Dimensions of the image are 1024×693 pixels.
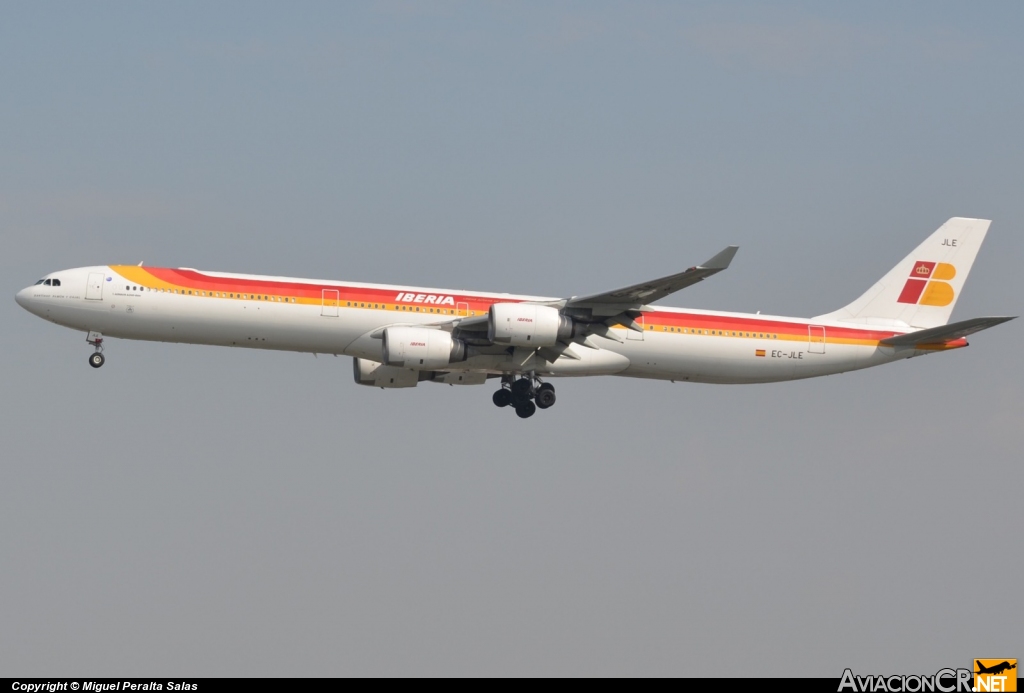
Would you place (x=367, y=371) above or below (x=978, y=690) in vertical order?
above

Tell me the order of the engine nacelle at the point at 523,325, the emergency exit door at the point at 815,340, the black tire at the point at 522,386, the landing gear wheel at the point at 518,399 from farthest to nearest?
the emergency exit door at the point at 815,340
the landing gear wheel at the point at 518,399
the black tire at the point at 522,386
the engine nacelle at the point at 523,325

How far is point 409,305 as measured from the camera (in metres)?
48.4

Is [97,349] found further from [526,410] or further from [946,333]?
[946,333]

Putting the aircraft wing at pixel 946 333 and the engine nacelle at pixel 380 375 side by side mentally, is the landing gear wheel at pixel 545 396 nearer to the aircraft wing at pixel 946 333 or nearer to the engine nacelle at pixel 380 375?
the engine nacelle at pixel 380 375

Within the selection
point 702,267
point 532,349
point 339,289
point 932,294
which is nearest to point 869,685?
point 702,267

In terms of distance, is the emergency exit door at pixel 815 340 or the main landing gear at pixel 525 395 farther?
the emergency exit door at pixel 815 340

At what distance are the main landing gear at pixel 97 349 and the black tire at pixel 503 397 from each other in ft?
47.7

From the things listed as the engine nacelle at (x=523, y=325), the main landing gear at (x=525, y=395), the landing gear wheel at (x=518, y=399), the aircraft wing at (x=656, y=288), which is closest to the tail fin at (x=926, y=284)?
the aircraft wing at (x=656, y=288)

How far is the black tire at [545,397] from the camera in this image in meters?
50.8

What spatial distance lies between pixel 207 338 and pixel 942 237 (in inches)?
1218

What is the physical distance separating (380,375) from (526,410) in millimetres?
5695

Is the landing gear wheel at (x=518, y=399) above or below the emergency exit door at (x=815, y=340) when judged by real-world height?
below

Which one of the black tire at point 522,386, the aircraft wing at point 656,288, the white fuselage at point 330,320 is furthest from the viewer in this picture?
the black tire at point 522,386

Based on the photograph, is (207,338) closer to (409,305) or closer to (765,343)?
(409,305)
